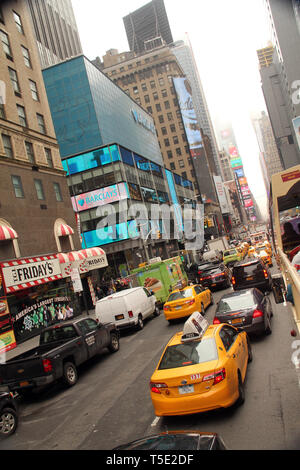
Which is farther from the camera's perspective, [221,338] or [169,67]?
[169,67]

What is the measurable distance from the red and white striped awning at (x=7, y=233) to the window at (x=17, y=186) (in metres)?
2.98

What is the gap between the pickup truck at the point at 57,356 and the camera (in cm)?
988

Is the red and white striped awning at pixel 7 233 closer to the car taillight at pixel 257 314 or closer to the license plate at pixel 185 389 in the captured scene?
the car taillight at pixel 257 314

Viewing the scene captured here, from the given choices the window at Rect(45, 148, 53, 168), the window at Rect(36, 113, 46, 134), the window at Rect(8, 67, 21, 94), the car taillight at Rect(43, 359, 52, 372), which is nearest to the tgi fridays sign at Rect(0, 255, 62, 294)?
the window at Rect(45, 148, 53, 168)

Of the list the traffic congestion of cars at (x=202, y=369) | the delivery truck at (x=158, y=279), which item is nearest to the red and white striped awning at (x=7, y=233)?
the delivery truck at (x=158, y=279)

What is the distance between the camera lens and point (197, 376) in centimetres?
634

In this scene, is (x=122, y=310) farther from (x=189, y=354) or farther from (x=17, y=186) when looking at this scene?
(x=17, y=186)

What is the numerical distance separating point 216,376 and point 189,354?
0.85m

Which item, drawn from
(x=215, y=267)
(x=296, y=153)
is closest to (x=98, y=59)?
(x=296, y=153)

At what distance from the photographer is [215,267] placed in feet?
78.4
